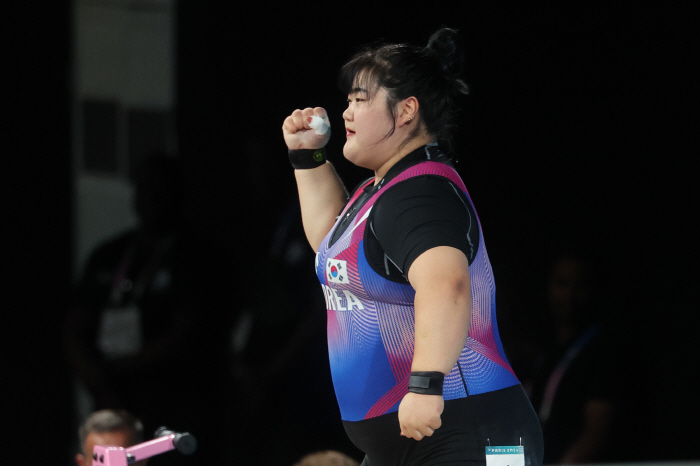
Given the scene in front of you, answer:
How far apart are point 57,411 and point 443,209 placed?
6.95 ft

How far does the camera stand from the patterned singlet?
1509mm

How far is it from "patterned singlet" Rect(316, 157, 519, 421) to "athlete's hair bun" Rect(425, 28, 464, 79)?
0.71ft

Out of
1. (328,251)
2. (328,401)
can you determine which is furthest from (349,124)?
(328,401)

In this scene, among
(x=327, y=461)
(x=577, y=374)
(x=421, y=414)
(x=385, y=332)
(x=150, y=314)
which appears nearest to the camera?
(x=421, y=414)

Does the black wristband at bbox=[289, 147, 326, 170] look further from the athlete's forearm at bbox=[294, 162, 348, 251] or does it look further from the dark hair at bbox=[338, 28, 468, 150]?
the dark hair at bbox=[338, 28, 468, 150]

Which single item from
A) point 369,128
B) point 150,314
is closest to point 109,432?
point 150,314

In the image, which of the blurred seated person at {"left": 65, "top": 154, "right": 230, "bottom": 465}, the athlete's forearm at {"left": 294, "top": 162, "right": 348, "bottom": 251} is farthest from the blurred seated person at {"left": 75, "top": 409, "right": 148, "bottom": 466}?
the athlete's forearm at {"left": 294, "top": 162, "right": 348, "bottom": 251}

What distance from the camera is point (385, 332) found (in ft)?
5.00

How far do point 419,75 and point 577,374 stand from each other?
86.6 inches

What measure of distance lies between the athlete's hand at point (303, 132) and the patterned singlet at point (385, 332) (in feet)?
1.16

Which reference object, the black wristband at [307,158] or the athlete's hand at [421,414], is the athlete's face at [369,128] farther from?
the athlete's hand at [421,414]

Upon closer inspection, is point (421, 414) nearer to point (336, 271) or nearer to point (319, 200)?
point (336, 271)

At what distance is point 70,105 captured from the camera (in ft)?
10.0

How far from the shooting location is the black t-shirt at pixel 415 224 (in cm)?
142
